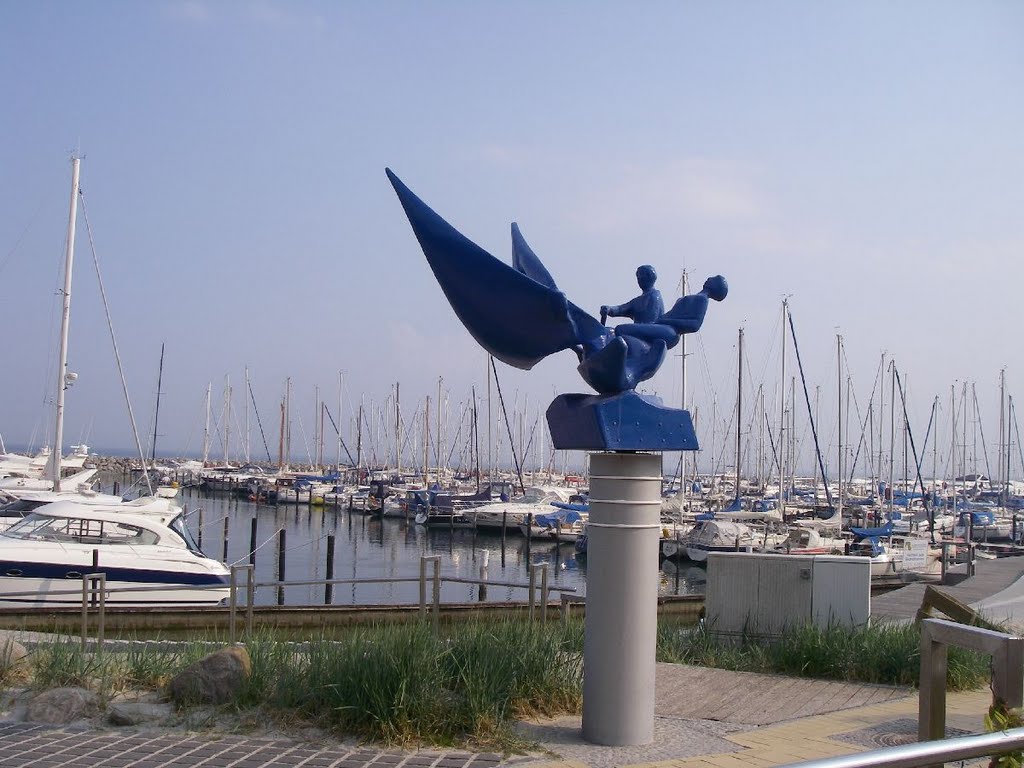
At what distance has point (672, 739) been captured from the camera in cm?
701

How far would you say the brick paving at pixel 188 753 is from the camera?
6.01m

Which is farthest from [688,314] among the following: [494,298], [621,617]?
[621,617]

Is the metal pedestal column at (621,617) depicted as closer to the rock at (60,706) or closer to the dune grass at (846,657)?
the dune grass at (846,657)

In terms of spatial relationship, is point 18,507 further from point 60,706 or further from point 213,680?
point 213,680

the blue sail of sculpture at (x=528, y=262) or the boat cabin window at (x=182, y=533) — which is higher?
the blue sail of sculpture at (x=528, y=262)

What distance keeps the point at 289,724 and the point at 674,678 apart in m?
3.83

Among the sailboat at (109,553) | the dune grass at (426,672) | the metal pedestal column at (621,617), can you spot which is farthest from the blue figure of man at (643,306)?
the sailboat at (109,553)

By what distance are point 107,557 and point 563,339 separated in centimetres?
1681

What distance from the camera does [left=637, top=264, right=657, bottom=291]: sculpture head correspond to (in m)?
7.89

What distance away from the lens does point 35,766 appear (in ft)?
19.3

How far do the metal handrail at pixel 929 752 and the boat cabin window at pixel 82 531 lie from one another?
69.4ft

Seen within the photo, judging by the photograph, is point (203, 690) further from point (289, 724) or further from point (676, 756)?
point (676, 756)

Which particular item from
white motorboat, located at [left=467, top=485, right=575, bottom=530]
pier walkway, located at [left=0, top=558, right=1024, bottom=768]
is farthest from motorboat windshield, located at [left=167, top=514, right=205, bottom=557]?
white motorboat, located at [left=467, top=485, right=575, bottom=530]

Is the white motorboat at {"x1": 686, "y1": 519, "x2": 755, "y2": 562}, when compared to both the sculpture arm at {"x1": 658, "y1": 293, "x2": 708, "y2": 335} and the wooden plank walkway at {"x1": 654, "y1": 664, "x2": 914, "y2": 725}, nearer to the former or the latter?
the wooden plank walkway at {"x1": 654, "y1": 664, "x2": 914, "y2": 725}
